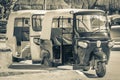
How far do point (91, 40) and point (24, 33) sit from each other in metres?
5.72

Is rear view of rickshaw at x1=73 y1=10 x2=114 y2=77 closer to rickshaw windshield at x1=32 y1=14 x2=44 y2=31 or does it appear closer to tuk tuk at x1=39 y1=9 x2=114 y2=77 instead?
tuk tuk at x1=39 y1=9 x2=114 y2=77

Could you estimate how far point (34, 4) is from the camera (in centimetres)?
5091

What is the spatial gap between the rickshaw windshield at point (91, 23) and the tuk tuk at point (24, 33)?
9.74ft

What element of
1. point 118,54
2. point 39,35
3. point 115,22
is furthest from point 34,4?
point 39,35

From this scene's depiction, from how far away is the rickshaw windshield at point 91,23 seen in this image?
14.7 meters

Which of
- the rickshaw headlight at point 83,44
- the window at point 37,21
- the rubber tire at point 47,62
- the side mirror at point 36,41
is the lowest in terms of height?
the rubber tire at point 47,62

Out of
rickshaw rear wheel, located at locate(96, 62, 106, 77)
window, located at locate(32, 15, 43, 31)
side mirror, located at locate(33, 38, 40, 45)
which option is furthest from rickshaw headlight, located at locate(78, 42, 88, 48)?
window, located at locate(32, 15, 43, 31)

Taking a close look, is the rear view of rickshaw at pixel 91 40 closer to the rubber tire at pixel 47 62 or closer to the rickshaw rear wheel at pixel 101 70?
the rickshaw rear wheel at pixel 101 70

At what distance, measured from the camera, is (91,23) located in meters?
14.9

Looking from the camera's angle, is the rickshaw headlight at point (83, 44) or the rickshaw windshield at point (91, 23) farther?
the rickshaw windshield at point (91, 23)

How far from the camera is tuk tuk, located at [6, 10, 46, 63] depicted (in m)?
17.6

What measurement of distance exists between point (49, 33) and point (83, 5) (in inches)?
1409

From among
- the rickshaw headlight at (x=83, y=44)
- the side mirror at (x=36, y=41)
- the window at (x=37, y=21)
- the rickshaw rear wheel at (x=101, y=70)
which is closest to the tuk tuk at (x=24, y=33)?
the window at (x=37, y=21)

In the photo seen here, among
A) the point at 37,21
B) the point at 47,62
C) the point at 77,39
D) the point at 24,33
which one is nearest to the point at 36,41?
the point at 37,21
